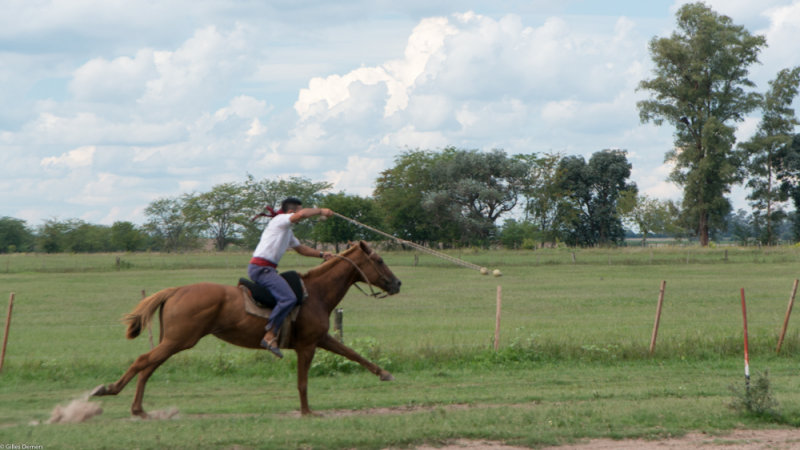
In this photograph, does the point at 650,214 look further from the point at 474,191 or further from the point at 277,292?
the point at 277,292

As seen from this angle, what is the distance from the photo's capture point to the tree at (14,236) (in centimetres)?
12662

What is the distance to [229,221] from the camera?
112062 mm

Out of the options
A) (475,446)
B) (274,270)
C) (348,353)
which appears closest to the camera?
(475,446)

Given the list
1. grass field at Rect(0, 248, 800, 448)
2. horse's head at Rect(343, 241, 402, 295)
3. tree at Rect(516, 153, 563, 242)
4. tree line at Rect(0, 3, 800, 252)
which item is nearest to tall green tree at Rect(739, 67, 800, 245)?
tree line at Rect(0, 3, 800, 252)

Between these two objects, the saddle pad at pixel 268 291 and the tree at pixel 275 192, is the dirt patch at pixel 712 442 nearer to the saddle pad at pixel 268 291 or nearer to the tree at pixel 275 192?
the saddle pad at pixel 268 291

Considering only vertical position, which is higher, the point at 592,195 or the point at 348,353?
the point at 592,195

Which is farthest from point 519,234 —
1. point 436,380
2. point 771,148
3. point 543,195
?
point 436,380

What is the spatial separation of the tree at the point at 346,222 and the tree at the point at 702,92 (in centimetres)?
2894

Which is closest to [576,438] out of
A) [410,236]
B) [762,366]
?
[762,366]

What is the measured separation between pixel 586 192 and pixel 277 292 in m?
88.5

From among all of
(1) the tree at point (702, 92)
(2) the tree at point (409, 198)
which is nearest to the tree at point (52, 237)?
(2) the tree at point (409, 198)

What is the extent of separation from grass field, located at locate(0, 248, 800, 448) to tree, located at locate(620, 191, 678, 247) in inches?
1893

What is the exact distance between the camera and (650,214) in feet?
274

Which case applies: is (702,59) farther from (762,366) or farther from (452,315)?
(762,366)
